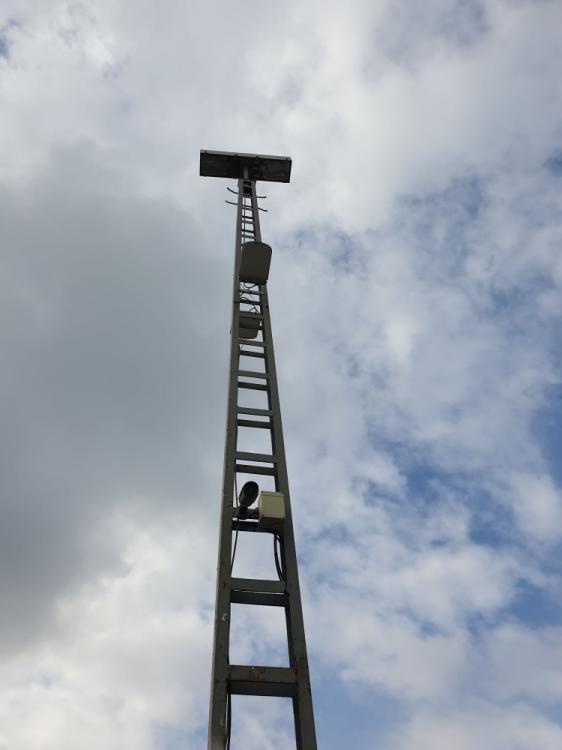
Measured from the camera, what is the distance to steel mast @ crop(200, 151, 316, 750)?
640cm

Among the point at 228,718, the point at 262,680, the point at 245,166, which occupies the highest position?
the point at 245,166

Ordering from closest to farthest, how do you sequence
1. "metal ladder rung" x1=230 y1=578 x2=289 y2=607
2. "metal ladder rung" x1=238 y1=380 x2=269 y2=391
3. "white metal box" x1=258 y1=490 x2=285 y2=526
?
1. "metal ladder rung" x1=230 y1=578 x2=289 y2=607
2. "white metal box" x1=258 y1=490 x2=285 y2=526
3. "metal ladder rung" x1=238 y1=380 x2=269 y2=391

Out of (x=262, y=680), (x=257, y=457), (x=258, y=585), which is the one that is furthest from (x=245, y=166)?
(x=262, y=680)

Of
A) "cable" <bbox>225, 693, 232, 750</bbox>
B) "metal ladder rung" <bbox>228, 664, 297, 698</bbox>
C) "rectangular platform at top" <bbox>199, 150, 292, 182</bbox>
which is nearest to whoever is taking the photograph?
"cable" <bbox>225, 693, 232, 750</bbox>

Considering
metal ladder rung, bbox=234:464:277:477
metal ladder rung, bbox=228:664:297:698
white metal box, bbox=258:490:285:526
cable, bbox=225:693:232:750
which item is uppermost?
metal ladder rung, bbox=234:464:277:477

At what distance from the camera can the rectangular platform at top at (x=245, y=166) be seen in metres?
14.4

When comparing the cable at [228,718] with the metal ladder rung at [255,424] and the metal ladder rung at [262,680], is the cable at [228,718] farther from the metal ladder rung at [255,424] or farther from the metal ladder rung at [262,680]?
the metal ladder rung at [255,424]

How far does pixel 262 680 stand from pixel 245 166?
37.3ft

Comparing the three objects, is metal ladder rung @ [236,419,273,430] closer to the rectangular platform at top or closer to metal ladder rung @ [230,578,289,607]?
metal ladder rung @ [230,578,289,607]

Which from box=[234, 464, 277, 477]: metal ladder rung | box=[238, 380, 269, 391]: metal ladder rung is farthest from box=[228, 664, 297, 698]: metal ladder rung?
box=[238, 380, 269, 391]: metal ladder rung

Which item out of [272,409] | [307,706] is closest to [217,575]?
[307,706]

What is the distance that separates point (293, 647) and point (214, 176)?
11.1 m

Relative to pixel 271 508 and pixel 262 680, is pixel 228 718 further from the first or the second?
pixel 271 508

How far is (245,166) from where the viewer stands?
1458 cm
